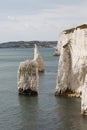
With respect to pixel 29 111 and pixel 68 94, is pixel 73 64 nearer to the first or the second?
pixel 68 94

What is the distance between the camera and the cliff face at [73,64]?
60.3 meters

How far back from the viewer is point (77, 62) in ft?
201

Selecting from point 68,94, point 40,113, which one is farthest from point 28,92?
point 40,113

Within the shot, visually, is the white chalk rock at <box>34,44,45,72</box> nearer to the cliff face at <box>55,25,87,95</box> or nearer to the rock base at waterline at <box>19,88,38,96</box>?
the rock base at waterline at <box>19,88,38,96</box>

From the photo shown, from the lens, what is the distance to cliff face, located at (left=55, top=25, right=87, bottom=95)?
198 feet

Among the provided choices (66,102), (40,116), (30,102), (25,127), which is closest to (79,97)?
(66,102)

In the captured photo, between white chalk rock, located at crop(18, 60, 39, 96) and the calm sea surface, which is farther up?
white chalk rock, located at crop(18, 60, 39, 96)

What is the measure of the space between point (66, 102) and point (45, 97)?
20.3 ft

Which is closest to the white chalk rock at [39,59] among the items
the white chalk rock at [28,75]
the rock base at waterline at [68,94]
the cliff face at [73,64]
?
the cliff face at [73,64]

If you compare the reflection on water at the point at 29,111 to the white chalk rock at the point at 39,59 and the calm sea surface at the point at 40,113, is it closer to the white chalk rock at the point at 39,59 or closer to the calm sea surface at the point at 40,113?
the calm sea surface at the point at 40,113

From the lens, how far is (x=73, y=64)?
61969 millimetres

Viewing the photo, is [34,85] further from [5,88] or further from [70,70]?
[5,88]

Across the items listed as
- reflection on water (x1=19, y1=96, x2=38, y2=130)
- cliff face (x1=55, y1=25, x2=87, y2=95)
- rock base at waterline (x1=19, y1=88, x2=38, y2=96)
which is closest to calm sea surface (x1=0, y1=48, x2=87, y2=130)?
reflection on water (x1=19, y1=96, x2=38, y2=130)

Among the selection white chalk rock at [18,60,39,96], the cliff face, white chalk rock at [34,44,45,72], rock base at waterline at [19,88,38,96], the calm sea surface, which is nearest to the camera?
the calm sea surface
